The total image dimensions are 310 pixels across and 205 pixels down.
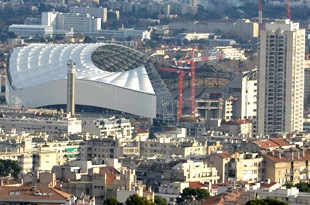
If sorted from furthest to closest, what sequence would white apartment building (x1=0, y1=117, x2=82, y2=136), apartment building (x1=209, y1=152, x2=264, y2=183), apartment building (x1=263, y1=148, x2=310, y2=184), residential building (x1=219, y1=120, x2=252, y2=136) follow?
residential building (x1=219, y1=120, x2=252, y2=136), white apartment building (x1=0, y1=117, x2=82, y2=136), apartment building (x1=263, y1=148, x2=310, y2=184), apartment building (x1=209, y1=152, x2=264, y2=183)

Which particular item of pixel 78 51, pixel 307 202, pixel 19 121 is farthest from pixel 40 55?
pixel 307 202

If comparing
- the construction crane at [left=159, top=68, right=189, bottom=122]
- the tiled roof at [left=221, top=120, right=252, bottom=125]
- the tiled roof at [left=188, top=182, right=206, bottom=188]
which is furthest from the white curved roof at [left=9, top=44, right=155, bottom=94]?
the tiled roof at [left=188, top=182, right=206, bottom=188]

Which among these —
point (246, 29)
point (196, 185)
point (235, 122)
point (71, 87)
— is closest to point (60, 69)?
point (71, 87)

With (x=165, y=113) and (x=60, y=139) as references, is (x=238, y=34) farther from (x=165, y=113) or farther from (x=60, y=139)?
(x=60, y=139)

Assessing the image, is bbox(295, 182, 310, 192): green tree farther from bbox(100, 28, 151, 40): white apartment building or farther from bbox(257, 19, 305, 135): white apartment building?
bbox(100, 28, 151, 40): white apartment building

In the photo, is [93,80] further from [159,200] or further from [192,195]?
[159,200]

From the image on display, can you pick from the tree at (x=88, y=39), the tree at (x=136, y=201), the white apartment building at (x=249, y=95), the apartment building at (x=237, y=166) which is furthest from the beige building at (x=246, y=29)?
the tree at (x=136, y=201)
